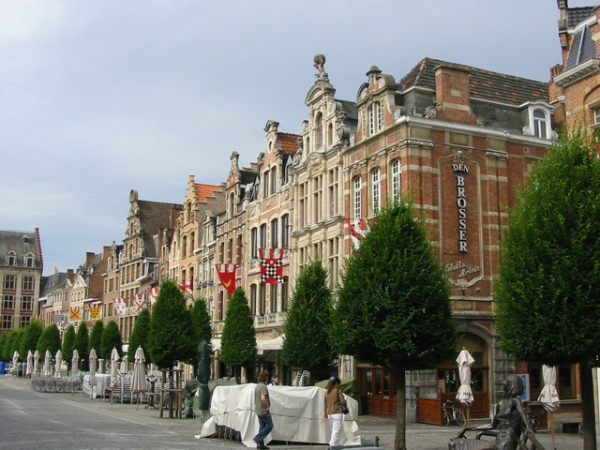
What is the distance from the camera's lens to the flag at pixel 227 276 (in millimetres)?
34422

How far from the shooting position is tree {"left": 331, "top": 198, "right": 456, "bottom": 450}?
682 inches

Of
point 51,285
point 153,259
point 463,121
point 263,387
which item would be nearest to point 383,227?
point 263,387

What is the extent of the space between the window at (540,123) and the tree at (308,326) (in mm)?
11371

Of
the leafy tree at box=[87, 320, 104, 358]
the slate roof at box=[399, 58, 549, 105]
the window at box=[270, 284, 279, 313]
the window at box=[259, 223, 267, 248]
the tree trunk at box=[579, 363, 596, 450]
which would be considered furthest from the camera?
the leafy tree at box=[87, 320, 104, 358]

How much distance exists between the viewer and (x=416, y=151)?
2739cm

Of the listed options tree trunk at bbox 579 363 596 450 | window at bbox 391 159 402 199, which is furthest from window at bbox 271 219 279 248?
tree trunk at bbox 579 363 596 450

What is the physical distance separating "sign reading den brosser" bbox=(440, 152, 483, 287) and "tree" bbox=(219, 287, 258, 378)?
1122cm

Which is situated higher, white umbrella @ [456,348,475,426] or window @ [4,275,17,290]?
window @ [4,275,17,290]

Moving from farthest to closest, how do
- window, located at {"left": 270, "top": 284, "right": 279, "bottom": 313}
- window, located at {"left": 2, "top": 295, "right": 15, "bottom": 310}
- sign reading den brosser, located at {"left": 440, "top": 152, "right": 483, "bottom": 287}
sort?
window, located at {"left": 2, "top": 295, "right": 15, "bottom": 310}, window, located at {"left": 270, "top": 284, "right": 279, "bottom": 313}, sign reading den brosser, located at {"left": 440, "top": 152, "right": 483, "bottom": 287}

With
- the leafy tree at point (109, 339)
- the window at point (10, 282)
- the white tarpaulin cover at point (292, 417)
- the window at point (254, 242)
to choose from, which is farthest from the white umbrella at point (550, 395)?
the window at point (10, 282)

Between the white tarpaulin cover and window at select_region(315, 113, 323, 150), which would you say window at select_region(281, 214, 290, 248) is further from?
the white tarpaulin cover

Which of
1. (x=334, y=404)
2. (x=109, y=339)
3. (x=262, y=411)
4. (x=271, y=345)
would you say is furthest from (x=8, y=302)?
(x=334, y=404)

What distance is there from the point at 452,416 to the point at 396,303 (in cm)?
932

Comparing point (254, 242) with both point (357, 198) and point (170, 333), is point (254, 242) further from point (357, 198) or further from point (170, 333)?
point (357, 198)
